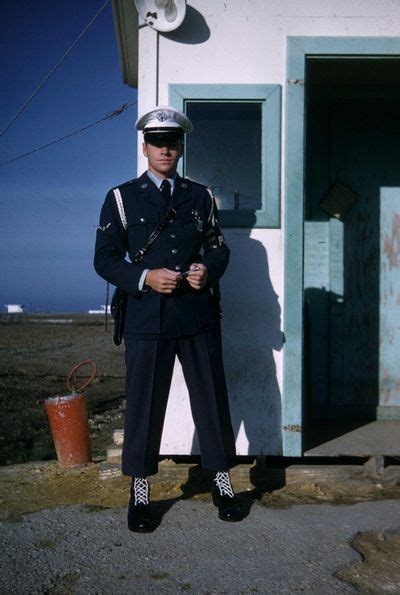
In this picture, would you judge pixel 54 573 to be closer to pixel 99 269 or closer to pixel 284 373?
pixel 99 269

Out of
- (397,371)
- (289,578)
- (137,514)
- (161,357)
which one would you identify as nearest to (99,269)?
(161,357)

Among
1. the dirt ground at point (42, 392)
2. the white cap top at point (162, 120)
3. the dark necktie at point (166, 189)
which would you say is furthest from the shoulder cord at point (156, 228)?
the dirt ground at point (42, 392)

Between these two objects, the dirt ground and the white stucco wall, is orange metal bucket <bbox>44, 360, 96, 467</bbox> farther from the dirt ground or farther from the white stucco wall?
the white stucco wall

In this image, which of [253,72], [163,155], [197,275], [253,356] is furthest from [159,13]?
[253,356]

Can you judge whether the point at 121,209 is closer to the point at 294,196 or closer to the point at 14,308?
the point at 294,196

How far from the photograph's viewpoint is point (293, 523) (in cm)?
334

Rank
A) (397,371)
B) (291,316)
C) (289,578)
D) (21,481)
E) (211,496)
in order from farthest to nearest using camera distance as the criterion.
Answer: (397,371) → (21,481) → (291,316) → (211,496) → (289,578)

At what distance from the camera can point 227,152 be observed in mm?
4215

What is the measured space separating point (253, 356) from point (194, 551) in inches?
56.7

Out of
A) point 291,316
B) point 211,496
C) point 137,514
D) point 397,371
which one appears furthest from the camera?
point 397,371

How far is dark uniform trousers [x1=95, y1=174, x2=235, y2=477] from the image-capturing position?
10.9ft

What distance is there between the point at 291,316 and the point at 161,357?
109 cm

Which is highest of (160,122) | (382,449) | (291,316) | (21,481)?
(160,122)

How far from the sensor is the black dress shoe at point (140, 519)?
321 centimetres
